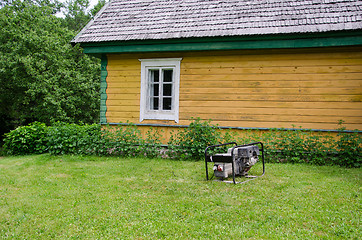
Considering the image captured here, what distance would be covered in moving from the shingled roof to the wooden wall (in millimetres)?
624

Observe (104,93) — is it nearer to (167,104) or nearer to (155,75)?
(155,75)

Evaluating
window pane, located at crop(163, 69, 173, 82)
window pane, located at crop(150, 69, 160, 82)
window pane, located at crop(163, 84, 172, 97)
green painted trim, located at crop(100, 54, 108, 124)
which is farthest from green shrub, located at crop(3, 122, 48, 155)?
window pane, located at crop(163, 69, 173, 82)

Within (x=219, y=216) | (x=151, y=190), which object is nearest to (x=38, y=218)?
(x=151, y=190)

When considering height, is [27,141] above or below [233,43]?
below

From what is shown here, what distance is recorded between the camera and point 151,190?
5.07 metres

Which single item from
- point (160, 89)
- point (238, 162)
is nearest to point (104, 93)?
point (160, 89)

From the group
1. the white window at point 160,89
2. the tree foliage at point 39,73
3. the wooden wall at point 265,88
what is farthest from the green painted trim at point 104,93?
the tree foliage at point 39,73

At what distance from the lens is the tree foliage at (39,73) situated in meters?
18.6

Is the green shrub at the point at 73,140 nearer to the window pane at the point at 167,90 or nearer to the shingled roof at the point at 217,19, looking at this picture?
the window pane at the point at 167,90

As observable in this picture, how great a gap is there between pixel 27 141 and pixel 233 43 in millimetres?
7421

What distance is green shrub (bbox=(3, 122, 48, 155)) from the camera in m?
9.99

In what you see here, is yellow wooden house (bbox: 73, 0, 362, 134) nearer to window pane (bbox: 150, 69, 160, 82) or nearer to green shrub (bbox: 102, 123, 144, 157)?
window pane (bbox: 150, 69, 160, 82)

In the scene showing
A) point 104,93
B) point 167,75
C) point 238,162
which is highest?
point 167,75

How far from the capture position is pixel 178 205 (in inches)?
166
